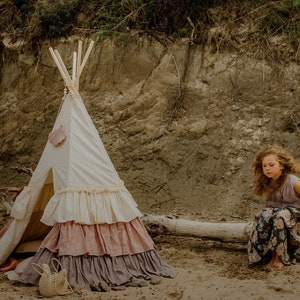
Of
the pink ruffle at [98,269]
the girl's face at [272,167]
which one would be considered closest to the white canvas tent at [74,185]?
the pink ruffle at [98,269]

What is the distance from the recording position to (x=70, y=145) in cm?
448

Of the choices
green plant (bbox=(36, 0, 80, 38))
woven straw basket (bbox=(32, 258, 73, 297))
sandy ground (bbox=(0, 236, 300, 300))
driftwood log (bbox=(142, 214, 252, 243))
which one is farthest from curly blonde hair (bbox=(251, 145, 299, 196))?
green plant (bbox=(36, 0, 80, 38))

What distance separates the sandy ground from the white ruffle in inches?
23.8

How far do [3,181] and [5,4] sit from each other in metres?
3.03

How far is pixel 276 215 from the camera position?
4277mm

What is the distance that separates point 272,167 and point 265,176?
0.56 feet

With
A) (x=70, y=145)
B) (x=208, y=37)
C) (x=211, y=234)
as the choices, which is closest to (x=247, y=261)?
(x=211, y=234)

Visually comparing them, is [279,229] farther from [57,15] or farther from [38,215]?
[57,15]

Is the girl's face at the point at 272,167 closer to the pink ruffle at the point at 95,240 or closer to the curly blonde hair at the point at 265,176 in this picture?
the curly blonde hair at the point at 265,176

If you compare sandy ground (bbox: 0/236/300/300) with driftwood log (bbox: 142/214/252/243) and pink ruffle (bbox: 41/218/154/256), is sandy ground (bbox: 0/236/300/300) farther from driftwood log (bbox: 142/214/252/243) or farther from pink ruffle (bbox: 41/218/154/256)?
pink ruffle (bbox: 41/218/154/256)

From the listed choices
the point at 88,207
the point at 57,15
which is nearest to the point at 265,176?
the point at 88,207

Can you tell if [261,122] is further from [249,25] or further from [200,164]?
[249,25]

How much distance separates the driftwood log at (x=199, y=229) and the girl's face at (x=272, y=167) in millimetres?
726

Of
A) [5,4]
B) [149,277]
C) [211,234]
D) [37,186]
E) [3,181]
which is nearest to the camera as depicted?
[149,277]
